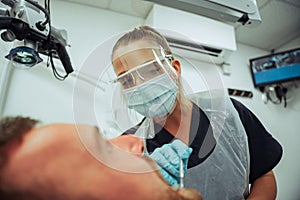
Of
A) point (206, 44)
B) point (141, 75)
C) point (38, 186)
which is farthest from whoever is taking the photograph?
point (206, 44)

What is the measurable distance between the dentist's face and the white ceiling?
140 centimetres

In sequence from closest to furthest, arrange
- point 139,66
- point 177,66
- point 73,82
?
1. point 139,66
2. point 177,66
3. point 73,82

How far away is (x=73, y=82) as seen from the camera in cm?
111

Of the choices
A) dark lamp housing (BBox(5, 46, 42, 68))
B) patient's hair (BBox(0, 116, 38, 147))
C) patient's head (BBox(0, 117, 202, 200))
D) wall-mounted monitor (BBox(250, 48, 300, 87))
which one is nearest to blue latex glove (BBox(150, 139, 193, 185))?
patient's head (BBox(0, 117, 202, 200))

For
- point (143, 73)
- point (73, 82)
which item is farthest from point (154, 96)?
point (73, 82)

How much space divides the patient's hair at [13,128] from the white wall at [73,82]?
22.4 inches

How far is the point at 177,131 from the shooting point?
689 millimetres

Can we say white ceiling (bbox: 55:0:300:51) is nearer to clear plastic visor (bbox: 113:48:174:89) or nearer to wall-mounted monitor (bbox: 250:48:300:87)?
wall-mounted monitor (bbox: 250:48:300:87)

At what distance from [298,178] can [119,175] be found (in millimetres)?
1185

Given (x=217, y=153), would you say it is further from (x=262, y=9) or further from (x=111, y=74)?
(x=262, y=9)

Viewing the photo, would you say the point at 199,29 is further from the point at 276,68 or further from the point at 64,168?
the point at 64,168

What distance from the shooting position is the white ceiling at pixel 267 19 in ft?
5.27

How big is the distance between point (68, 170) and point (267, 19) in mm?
2030

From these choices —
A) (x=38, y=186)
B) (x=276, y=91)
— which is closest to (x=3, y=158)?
(x=38, y=186)
